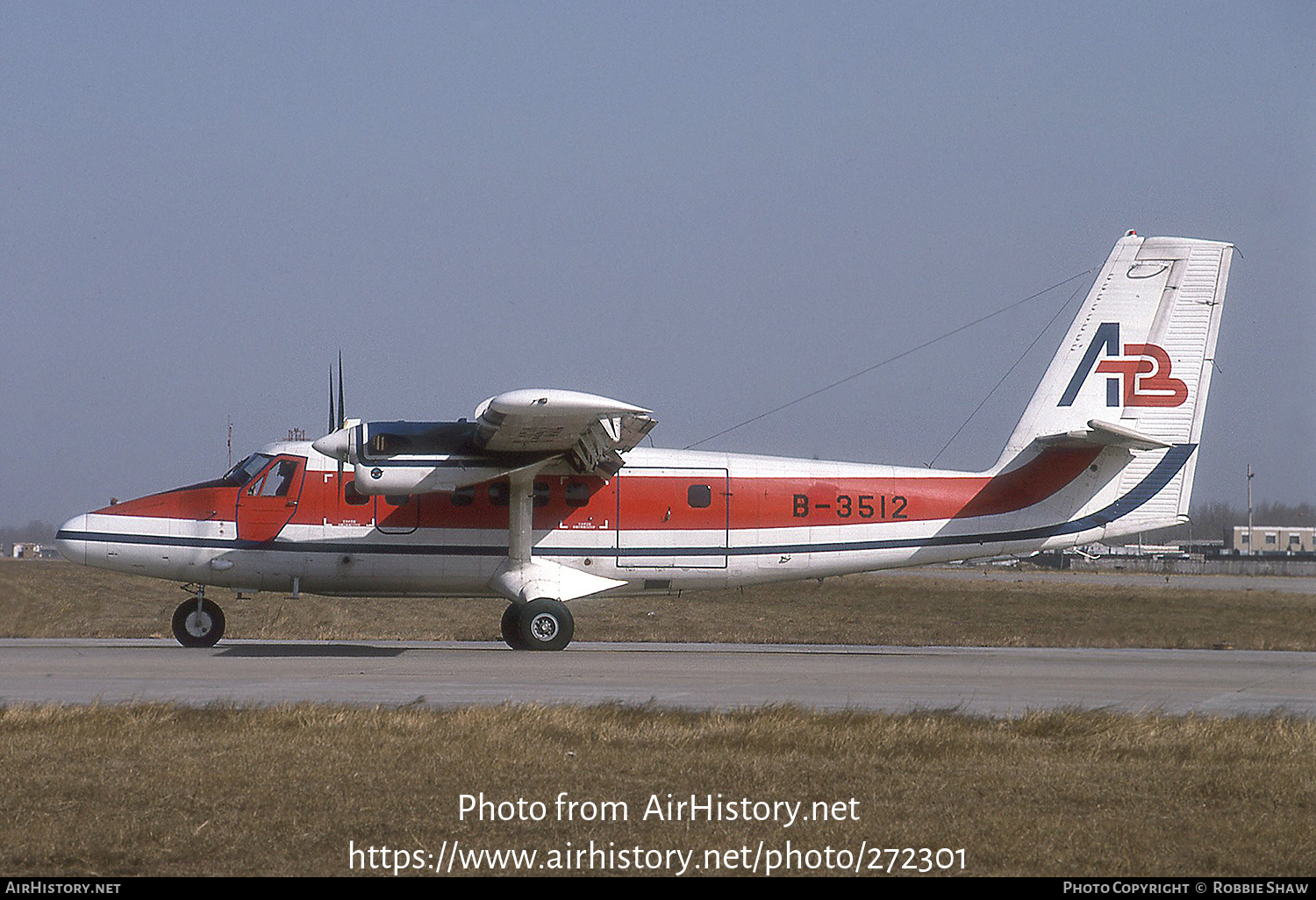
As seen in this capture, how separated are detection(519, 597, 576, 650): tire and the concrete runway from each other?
331mm

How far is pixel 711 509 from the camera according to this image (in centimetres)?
1941

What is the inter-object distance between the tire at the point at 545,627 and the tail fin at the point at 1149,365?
734 cm

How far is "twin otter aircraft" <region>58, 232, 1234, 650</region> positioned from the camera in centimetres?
1859

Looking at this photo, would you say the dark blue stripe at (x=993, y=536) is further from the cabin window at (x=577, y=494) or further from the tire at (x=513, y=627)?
the tire at (x=513, y=627)

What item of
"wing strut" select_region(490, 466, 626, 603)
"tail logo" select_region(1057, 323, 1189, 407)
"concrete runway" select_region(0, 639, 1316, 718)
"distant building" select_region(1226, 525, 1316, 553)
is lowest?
"distant building" select_region(1226, 525, 1316, 553)

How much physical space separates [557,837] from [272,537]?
42.6 feet

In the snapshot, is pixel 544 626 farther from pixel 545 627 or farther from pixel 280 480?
pixel 280 480

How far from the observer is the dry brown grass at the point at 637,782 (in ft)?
21.4

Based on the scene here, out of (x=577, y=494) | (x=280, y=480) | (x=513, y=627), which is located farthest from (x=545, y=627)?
(x=280, y=480)

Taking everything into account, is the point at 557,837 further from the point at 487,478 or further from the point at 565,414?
the point at 487,478

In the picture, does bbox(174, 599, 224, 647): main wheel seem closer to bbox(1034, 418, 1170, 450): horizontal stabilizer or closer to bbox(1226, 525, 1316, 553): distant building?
bbox(1034, 418, 1170, 450): horizontal stabilizer

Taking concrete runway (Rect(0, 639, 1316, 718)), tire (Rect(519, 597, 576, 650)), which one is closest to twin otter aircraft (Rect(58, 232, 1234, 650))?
tire (Rect(519, 597, 576, 650))

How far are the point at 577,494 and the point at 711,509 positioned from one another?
2.08 metres

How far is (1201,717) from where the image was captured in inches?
437
